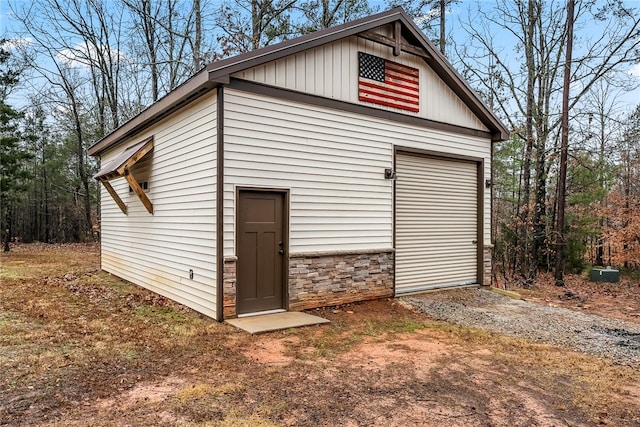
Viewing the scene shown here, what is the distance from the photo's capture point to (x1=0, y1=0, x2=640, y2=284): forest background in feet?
41.6

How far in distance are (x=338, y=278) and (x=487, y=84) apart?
10464 mm

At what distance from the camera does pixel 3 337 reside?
497 cm

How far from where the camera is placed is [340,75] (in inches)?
282

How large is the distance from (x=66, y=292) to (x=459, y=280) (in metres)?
8.04

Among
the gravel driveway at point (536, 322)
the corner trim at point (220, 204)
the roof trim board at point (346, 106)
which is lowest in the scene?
the gravel driveway at point (536, 322)

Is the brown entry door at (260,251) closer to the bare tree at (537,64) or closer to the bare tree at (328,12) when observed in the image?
the bare tree at (537,64)

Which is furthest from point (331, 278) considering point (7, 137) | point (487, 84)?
point (7, 137)

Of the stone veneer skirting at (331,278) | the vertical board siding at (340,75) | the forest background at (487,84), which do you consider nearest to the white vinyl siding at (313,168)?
the stone veneer skirting at (331,278)

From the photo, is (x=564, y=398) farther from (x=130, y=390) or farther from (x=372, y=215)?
(x=372, y=215)

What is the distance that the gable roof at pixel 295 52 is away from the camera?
580 cm

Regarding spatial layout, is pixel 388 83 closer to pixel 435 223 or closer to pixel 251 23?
pixel 435 223

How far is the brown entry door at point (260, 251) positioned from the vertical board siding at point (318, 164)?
0.19 metres

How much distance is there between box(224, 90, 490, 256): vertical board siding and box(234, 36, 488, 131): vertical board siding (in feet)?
1.02

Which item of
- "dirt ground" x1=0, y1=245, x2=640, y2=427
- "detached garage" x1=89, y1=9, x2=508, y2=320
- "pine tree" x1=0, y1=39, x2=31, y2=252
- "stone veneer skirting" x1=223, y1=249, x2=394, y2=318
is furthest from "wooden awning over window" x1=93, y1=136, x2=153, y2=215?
"pine tree" x1=0, y1=39, x2=31, y2=252
